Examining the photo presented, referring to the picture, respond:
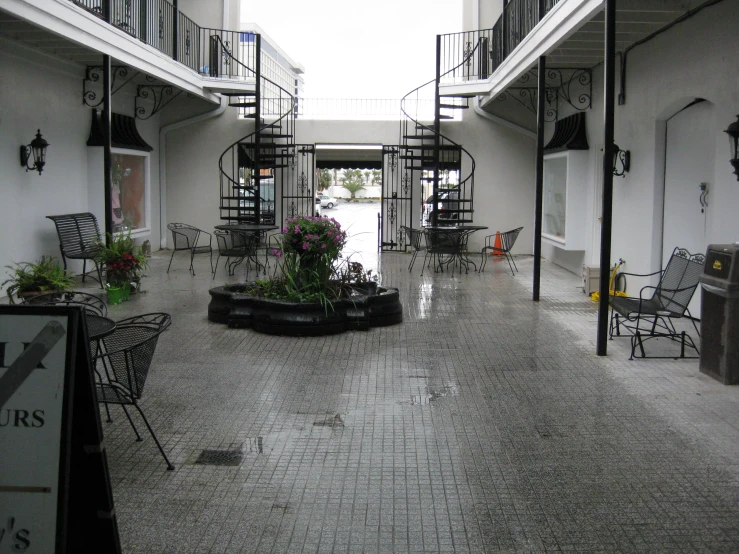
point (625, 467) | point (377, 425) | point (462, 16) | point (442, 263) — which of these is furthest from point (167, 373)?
point (462, 16)

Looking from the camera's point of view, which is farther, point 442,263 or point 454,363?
point 442,263

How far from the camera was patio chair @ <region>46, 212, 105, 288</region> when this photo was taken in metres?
12.0

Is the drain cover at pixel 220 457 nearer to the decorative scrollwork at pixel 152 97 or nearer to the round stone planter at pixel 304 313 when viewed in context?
the round stone planter at pixel 304 313

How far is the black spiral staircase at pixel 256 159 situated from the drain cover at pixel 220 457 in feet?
39.2

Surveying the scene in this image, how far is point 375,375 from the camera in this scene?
274 inches

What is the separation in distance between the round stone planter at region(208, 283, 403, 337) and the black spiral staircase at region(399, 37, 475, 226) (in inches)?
299

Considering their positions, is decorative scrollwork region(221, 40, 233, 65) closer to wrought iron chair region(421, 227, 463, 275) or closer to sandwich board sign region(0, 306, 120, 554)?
wrought iron chair region(421, 227, 463, 275)

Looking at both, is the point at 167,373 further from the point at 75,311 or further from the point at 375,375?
the point at 75,311

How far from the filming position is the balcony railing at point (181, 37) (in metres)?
13.8

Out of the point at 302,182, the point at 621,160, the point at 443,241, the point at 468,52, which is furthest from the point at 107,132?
the point at 468,52

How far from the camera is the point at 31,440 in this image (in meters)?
2.92

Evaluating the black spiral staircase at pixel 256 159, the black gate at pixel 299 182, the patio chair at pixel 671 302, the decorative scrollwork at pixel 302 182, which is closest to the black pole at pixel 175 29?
the black spiral staircase at pixel 256 159

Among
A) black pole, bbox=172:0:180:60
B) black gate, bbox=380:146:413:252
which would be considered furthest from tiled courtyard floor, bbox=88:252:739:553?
black gate, bbox=380:146:413:252

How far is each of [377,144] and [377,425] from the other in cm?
1392
